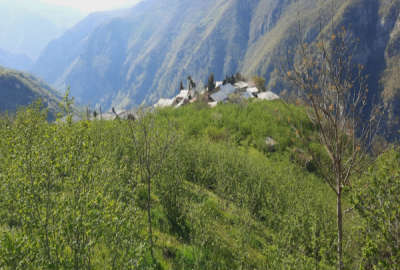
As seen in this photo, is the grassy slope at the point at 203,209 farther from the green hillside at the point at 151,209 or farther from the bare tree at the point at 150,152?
the bare tree at the point at 150,152

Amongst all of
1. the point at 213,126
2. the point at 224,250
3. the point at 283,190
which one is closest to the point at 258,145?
the point at 213,126

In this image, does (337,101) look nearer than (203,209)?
Yes

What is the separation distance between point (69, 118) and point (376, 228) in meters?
5.82

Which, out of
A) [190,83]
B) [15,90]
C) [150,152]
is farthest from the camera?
[15,90]

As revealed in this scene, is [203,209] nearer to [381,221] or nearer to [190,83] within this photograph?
[381,221]

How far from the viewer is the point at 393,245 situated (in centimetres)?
395

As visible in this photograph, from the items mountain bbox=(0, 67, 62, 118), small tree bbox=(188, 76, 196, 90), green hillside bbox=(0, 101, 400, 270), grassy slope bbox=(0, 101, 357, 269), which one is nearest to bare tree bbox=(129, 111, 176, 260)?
green hillside bbox=(0, 101, 400, 270)

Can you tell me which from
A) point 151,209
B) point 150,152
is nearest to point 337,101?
point 150,152

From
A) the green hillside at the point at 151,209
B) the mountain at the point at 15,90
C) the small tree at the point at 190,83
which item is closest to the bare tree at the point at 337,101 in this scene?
the green hillside at the point at 151,209

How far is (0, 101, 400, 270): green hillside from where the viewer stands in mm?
3656

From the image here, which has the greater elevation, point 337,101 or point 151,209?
point 337,101

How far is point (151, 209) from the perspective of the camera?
287 inches

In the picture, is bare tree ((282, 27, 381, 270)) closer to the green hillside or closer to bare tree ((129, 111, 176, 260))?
the green hillside

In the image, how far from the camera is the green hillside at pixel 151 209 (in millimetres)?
3656
